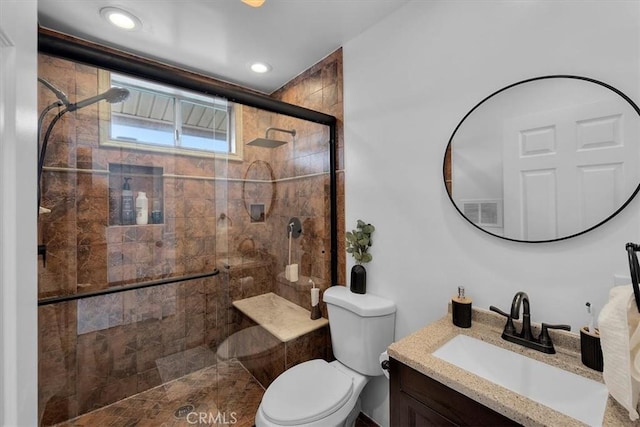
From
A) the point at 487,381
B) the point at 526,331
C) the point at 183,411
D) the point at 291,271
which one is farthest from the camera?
the point at 291,271

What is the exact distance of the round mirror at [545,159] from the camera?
35.8 inches

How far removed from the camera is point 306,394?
1.35m

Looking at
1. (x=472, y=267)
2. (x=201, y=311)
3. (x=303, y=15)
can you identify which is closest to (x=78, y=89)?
(x=303, y=15)

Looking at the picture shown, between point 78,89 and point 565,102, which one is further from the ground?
point 78,89

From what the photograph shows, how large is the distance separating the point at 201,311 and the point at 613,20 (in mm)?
2712

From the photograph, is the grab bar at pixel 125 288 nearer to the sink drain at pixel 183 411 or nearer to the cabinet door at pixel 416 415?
the sink drain at pixel 183 411

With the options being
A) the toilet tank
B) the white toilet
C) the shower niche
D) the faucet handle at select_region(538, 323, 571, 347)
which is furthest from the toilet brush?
the faucet handle at select_region(538, 323, 571, 347)

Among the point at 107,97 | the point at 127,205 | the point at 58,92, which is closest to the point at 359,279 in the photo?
the point at 127,205

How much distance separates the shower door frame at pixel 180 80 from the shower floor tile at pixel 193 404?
3.36 feet

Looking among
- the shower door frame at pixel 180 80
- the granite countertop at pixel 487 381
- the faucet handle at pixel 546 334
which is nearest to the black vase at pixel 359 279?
the shower door frame at pixel 180 80

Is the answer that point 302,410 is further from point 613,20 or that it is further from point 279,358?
point 613,20

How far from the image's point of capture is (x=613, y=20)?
3.00ft

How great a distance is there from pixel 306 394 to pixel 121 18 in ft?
7.57

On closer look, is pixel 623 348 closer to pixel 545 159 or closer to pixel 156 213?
pixel 545 159
